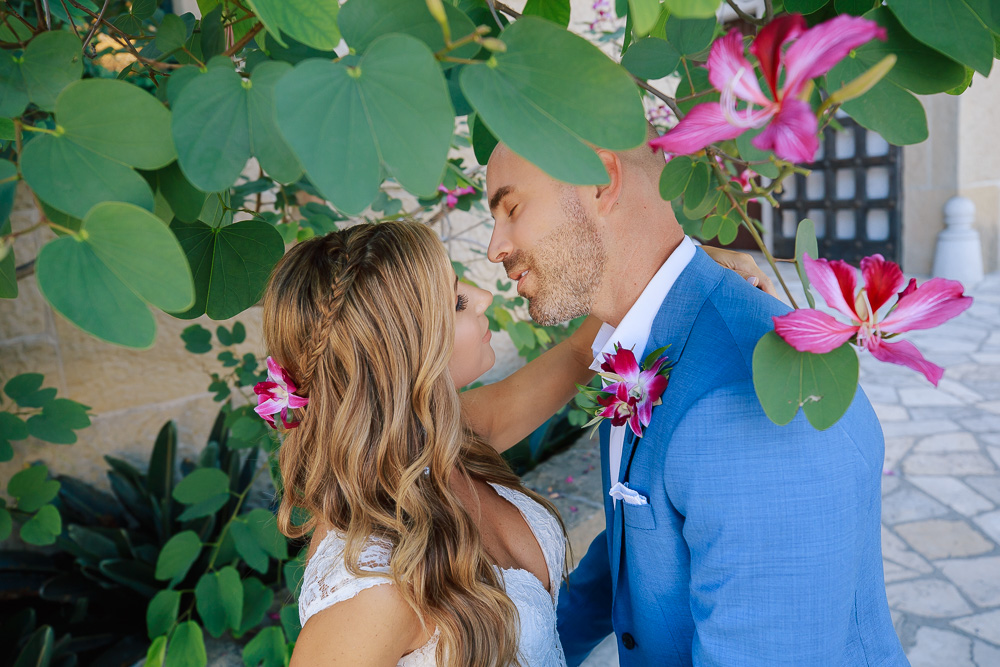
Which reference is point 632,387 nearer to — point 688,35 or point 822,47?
point 688,35

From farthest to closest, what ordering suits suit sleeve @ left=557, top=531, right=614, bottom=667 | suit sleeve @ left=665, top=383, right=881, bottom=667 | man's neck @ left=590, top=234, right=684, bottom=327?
1. suit sleeve @ left=557, top=531, right=614, bottom=667
2. man's neck @ left=590, top=234, right=684, bottom=327
3. suit sleeve @ left=665, top=383, right=881, bottom=667

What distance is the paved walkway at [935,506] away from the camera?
2.35 meters

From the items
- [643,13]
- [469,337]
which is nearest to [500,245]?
[469,337]

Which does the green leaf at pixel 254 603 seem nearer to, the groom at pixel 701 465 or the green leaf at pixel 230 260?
the groom at pixel 701 465

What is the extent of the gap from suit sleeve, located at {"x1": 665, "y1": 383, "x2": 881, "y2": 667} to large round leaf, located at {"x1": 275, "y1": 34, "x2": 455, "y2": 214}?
2.03ft

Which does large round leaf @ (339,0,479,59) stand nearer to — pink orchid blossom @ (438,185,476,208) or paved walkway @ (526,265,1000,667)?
pink orchid blossom @ (438,185,476,208)

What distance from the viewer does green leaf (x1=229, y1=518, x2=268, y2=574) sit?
1.76 metres

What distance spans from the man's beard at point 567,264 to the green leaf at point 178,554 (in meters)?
1.22

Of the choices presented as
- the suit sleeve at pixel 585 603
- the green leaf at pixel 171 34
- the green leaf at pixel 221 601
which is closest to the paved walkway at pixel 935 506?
the suit sleeve at pixel 585 603

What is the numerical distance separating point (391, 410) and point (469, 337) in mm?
215

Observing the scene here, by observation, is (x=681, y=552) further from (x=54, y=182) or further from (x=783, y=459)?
(x=54, y=182)

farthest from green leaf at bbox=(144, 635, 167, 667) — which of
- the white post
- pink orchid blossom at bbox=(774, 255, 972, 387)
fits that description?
the white post

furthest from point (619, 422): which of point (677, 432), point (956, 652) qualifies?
point (956, 652)

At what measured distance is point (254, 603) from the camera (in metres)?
1.97
